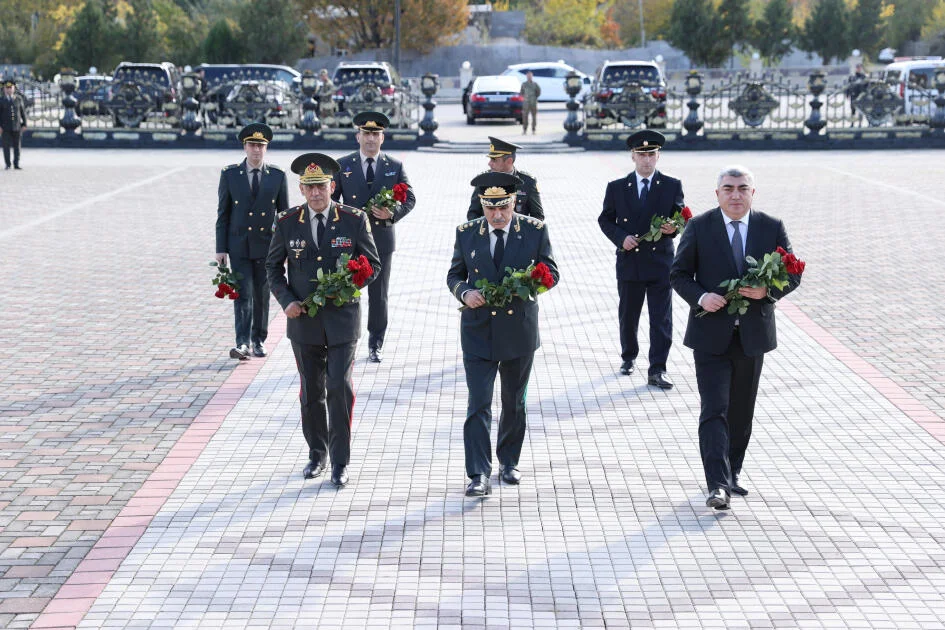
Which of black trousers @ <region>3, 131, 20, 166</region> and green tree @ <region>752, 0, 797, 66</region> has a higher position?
green tree @ <region>752, 0, 797, 66</region>

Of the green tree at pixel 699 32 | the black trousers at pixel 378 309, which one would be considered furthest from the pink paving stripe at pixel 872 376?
the green tree at pixel 699 32

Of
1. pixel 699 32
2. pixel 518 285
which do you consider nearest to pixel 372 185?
pixel 518 285

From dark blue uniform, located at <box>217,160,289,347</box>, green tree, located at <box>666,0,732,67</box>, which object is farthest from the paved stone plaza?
green tree, located at <box>666,0,732,67</box>

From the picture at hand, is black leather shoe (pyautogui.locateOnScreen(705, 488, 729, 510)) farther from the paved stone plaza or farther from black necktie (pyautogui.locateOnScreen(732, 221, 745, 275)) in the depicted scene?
black necktie (pyautogui.locateOnScreen(732, 221, 745, 275))

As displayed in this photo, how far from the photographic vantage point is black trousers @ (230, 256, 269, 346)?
10133 millimetres

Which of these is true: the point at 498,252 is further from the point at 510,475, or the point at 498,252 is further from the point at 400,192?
the point at 400,192

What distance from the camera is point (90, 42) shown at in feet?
195

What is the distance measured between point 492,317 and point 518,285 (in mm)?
261

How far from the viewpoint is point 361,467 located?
765 cm

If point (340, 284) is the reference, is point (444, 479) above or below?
below

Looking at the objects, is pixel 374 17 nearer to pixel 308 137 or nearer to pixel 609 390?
pixel 308 137

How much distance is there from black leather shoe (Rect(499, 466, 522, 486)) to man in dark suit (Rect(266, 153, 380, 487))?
3.04 feet

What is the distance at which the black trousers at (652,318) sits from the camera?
9438 mm

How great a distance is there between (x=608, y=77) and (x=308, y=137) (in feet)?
30.6
